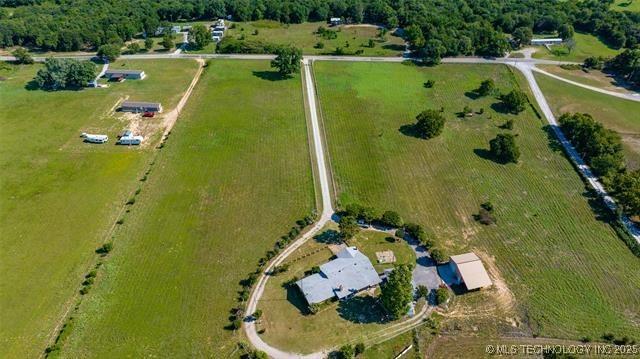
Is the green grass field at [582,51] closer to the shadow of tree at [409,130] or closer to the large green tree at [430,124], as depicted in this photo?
the large green tree at [430,124]

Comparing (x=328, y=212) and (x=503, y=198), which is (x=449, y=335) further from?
(x=503, y=198)

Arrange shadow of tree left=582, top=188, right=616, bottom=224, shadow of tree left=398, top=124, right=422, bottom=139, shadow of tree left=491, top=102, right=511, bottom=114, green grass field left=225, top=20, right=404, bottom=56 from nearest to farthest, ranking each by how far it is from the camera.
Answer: shadow of tree left=582, top=188, right=616, bottom=224
shadow of tree left=398, top=124, right=422, bottom=139
shadow of tree left=491, top=102, right=511, bottom=114
green grass field left=225, top=20, right=404, bottom=56

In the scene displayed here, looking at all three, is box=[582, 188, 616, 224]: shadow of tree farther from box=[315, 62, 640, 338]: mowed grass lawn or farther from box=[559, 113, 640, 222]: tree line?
box=[559, 113, 640, 222]: tree line

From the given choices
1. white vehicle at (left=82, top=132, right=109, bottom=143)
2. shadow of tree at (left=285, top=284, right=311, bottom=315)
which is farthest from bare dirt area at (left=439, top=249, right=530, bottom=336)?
white vehicle at (left=82, top=132, right=109, bottom=143)

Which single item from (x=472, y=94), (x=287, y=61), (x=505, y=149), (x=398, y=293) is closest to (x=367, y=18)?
(x=287, y=61)

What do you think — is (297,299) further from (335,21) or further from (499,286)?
(335,21)

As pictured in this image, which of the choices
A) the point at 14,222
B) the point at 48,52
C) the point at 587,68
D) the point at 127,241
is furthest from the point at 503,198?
the point at 48,52
